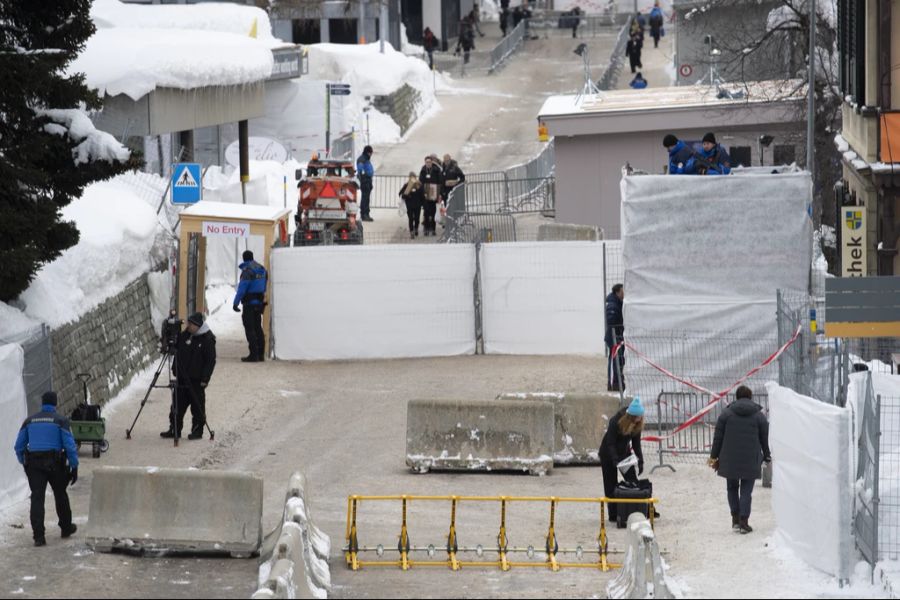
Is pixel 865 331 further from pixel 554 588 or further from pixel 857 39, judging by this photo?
pixel 857 39

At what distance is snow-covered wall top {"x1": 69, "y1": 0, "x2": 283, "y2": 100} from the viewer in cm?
3222

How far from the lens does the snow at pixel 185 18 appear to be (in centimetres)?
4088

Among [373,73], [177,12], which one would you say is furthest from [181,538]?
[373,73]

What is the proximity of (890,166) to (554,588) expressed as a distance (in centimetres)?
1098

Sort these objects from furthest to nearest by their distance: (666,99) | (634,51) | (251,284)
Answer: (634,51)
(666,99)
(251,284)

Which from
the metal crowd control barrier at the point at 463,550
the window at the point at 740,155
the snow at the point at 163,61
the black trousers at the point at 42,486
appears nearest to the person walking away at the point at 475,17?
the snow at the point at 163,61

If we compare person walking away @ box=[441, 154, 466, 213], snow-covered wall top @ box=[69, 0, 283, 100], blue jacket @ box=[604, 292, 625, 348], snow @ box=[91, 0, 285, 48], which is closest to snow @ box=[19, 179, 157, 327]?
snow-covered wall top @ box=[69, 0, 283, 100]

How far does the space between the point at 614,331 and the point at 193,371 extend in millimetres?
5801

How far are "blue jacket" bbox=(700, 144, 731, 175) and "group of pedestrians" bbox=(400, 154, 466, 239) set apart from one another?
1259 cm

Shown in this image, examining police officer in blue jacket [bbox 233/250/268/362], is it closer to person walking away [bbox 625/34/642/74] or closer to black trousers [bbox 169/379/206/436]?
black trousers [bbox 169/379/206/436]

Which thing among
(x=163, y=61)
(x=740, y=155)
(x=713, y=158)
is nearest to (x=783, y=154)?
(x=740, y=155)

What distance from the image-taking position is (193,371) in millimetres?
20625

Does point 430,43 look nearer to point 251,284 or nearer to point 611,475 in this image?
point 251,284

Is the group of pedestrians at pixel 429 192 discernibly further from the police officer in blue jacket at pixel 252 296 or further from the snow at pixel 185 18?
the police officer in blue jacket at pixel 252 296
